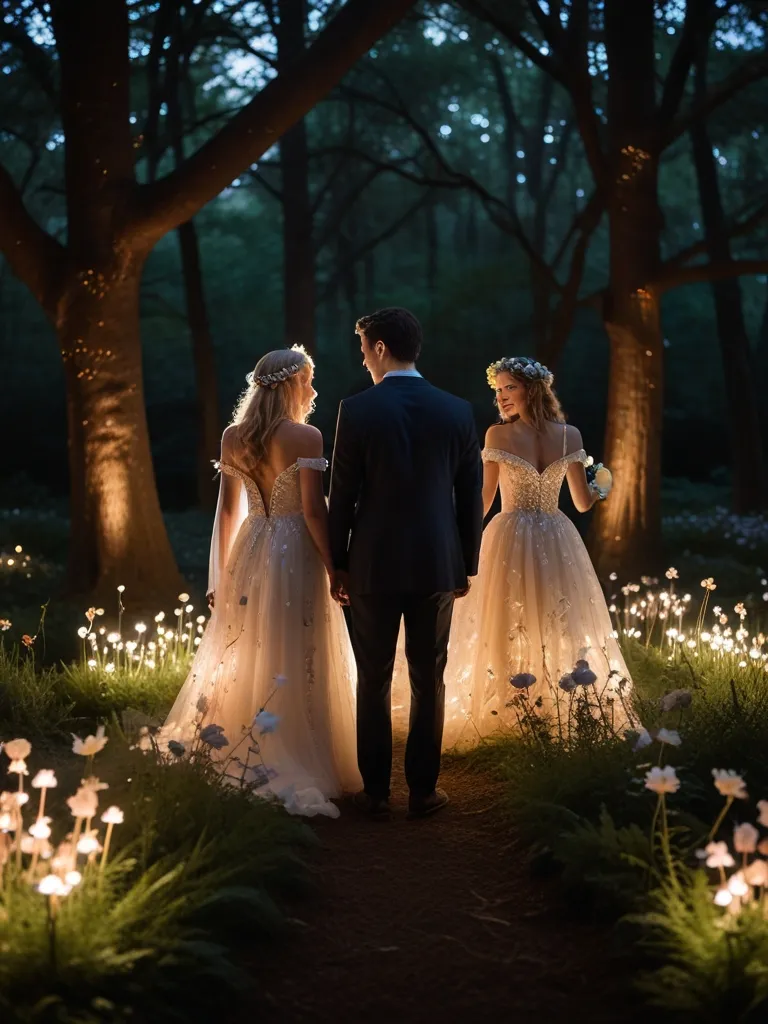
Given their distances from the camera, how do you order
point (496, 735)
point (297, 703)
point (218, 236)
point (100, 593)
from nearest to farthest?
point (297, 703) < point (496, 735) < point (100, 593) < point (218, 236)

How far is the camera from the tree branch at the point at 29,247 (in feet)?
30.5

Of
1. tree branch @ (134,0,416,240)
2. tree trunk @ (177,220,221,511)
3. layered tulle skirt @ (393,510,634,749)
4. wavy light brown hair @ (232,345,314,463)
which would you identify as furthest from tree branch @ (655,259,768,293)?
tree trunk @ (177,220,221,511)

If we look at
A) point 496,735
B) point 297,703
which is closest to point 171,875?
point 297,703

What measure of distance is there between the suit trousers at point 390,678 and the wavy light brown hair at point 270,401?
1014 millimetres

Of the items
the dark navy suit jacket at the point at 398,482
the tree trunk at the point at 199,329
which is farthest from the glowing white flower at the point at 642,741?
the tree trunk at the point at 199,329

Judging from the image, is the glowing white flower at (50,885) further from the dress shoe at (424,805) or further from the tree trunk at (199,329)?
the tree trunk at (199,329)

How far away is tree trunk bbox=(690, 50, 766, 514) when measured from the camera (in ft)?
54.2

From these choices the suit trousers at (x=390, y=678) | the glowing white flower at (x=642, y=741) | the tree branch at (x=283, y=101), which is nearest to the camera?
the glowing white flower at (x=642, y=741)

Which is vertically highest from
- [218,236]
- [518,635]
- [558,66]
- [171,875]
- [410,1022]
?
[218,236]

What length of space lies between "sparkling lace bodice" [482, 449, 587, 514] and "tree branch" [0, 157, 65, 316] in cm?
492

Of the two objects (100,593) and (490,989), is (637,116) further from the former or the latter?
(490,989)

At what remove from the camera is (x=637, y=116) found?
436 inches

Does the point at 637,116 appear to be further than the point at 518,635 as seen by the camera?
Yes

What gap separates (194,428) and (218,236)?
12.8 metres
